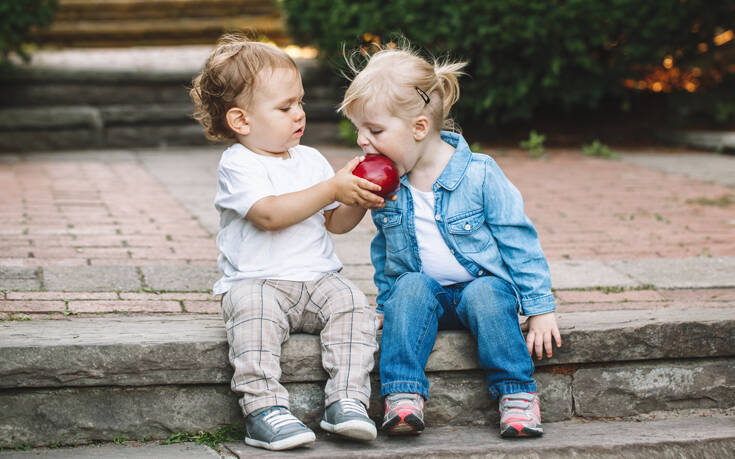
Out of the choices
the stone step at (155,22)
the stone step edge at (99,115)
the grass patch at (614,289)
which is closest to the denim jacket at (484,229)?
the grass patch at (614,289)

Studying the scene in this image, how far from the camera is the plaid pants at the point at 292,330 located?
2.42m

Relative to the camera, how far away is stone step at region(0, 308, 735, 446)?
241 cm

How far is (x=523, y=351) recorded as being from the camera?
8.34 ft

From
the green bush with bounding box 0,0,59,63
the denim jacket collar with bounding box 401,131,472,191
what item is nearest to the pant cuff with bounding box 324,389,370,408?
the denim jacket collar with bounding box 401,131,472,191

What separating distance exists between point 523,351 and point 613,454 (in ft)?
1.20

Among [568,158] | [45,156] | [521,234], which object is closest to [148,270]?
[521,234]

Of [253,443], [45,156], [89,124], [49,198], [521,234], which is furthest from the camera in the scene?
[89,124]

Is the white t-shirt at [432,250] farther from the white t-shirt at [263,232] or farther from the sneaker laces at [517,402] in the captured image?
the sneaker laces at [517,402]

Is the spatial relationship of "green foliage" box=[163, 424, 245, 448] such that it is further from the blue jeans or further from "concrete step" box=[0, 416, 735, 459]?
the blue jeans

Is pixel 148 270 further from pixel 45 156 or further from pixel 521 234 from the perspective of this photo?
pixel 45 156

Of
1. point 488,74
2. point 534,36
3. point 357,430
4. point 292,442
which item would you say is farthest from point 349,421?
point 488,74

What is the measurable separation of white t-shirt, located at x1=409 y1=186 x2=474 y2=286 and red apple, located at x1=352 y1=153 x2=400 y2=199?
7.1 inches

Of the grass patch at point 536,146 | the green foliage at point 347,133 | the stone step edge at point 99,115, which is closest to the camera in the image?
the grass patch at point 536,146

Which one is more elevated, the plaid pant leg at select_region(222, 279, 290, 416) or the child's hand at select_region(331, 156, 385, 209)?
the child's hand at select_region(331, 156, 385, 209)
